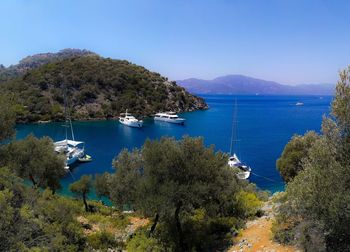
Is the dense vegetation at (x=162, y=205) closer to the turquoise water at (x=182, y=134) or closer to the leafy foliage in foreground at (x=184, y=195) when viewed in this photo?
the leafy foliage in foreground at (x=184, y=195)

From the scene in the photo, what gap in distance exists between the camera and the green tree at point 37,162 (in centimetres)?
3197

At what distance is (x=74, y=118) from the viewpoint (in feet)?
427

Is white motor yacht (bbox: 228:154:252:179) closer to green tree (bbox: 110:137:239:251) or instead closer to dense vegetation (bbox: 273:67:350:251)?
green tree (bbox: 110:137:239:251)

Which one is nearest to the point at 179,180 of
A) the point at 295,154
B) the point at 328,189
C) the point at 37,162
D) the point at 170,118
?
the point at 328,189

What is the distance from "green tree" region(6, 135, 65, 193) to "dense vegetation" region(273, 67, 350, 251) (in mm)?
24970

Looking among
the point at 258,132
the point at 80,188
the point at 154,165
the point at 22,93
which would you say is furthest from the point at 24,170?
the point at 22,93

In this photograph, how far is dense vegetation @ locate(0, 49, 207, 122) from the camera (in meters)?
133

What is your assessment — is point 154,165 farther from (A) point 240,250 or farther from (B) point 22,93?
(B) point 22,93

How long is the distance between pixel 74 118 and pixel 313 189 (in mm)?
124739

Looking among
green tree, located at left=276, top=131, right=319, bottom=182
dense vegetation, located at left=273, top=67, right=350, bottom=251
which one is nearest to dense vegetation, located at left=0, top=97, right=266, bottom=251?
dense vegetation, located at left=273, top=67, right=350, bottom=251

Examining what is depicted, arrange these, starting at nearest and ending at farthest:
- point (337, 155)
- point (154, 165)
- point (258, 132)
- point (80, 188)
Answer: point (337, 155) < point (154, 165) < point (80, 188) < point (258, 132)

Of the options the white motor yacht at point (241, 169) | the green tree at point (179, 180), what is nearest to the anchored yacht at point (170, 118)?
the white motor yacht at point (241, 169)

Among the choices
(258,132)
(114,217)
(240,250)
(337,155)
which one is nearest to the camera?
(337,155)

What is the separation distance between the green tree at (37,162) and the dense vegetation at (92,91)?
9573 cm
